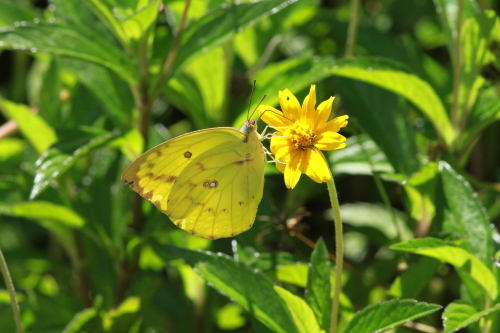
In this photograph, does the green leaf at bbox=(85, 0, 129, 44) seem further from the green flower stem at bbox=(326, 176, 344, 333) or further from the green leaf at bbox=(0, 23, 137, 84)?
the green flower stem at bbox=(326, 176, 344, 333)

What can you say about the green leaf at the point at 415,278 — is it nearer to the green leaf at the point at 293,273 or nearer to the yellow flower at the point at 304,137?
the green leaf at the point at 293,273

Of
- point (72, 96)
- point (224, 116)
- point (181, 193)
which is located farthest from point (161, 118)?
Result: point (181, 193)

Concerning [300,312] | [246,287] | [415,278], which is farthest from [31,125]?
[415,278]

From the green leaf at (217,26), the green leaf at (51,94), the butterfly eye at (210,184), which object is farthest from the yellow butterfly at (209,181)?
the green leaf at (51,94)

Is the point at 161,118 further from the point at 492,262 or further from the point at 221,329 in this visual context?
the point at 492,262

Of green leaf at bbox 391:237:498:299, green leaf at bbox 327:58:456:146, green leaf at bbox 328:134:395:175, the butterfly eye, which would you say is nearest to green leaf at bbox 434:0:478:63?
green leaf at bbox 327:58:456:146

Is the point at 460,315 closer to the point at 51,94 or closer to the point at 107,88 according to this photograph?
the point at 107,88
